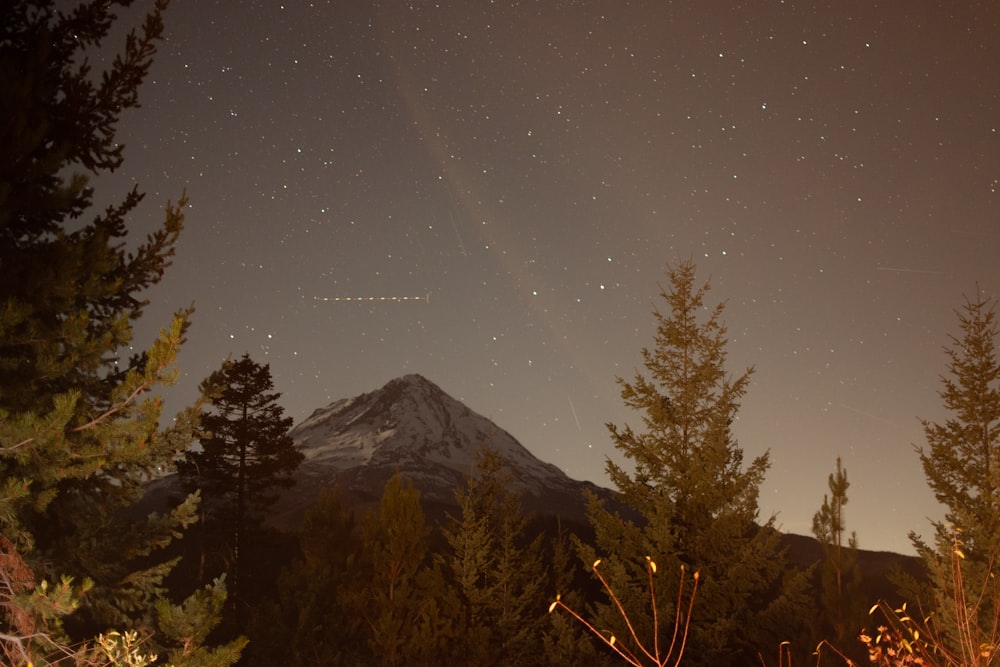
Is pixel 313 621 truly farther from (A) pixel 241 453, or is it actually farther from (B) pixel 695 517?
(B) pixel 695 517

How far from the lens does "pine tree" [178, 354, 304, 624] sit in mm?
25391

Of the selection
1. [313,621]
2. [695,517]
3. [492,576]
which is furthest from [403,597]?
[695,517]

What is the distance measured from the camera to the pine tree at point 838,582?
96.6ft

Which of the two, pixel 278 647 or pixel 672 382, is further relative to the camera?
pixel 278 647

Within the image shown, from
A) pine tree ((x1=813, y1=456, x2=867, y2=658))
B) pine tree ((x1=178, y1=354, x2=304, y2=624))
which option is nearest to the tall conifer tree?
pine tree ((x1=813, y1=456, x2=867, y2=658))

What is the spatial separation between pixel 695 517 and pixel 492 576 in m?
9.11

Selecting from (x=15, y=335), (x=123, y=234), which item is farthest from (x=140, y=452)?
(x=123, y=234)

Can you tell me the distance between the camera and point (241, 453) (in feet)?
85.1

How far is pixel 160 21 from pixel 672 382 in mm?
11551

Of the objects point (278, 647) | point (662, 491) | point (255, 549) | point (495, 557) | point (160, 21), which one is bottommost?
point (278, 647)

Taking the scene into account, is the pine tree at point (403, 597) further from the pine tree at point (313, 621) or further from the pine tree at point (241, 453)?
the pine tree at point (241, 453)

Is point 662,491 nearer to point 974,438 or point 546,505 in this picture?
point 974,438

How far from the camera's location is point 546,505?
188 m

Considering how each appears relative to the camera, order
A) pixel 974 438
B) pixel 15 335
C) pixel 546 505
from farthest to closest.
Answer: pixel 546 505 → pixel 974 438 → pixel 15 335
